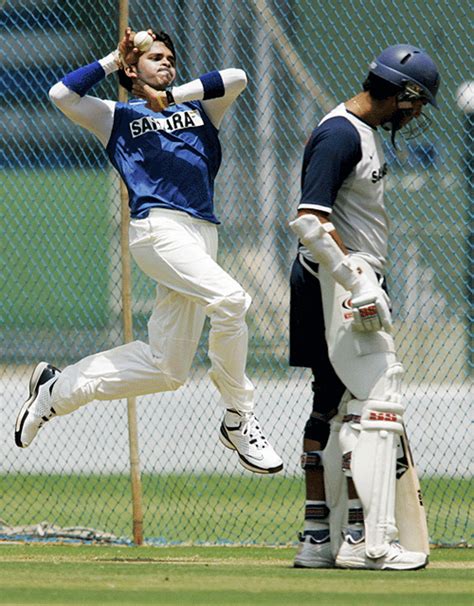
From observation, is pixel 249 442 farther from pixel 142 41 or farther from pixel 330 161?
pixel 142 41

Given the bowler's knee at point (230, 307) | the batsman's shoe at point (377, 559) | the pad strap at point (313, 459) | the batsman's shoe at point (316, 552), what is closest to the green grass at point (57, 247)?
the bowler's knee at point (230, 307)

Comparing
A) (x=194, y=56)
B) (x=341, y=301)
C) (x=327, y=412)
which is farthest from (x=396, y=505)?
(x=194, y=56)

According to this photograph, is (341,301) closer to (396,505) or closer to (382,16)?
(396,505)

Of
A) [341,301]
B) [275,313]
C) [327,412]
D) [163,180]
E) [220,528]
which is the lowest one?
[220,528]

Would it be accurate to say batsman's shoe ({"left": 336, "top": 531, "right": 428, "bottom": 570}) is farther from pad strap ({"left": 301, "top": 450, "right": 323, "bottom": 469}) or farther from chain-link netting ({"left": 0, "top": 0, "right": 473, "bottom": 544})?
chain-link netting ({"left": 0, "top": 0, "right": 473, "bottom": 544})

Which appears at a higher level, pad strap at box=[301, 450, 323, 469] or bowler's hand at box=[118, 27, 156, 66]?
bowler's hand at box=[118, 27, 156, 66]

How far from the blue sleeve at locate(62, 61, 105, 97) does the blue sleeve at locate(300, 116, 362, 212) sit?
50.8 inches

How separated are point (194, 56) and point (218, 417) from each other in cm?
235

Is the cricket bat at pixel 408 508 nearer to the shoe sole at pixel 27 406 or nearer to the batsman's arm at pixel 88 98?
the shoe sole at pixel 27 406

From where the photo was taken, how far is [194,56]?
9.04 m

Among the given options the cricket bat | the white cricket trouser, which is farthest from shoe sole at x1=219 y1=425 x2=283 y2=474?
the cricket bat

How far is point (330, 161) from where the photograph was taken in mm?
5762

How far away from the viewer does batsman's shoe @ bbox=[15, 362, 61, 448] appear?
690 cm

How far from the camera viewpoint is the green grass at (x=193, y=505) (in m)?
8.28
